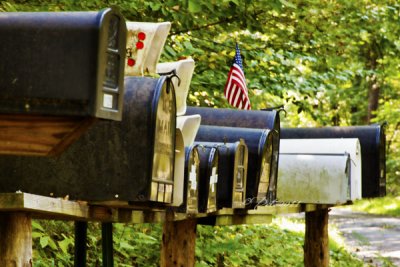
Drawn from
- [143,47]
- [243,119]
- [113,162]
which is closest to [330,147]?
[243,119]

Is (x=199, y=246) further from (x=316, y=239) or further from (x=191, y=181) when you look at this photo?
(x=191, y=181)

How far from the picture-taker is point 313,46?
919cm

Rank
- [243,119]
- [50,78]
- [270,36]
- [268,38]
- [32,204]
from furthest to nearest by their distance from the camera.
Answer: [268,38], [270,36], [243,119], [32,204], [50,78]

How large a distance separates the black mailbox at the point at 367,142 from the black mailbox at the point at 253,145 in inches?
107

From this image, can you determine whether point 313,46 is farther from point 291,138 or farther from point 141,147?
point 141,147

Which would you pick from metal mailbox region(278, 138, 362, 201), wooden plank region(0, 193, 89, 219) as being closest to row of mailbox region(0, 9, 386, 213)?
wooden plank region(0, 193, 89, 219)

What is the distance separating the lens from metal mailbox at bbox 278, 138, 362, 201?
7691 millimetres

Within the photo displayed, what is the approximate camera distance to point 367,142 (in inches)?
335

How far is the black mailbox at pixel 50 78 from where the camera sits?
2416 millimetres

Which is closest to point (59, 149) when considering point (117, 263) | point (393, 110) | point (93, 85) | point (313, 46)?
point (93, 85)

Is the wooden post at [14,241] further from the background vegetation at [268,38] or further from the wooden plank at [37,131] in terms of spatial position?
the background vegetation at [268,38]

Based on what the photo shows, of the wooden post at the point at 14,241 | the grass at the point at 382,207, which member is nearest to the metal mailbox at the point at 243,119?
the wooden post at the point at 14,241

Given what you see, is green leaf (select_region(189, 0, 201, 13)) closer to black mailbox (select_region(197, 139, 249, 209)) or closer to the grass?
black mailbox (select_region(197, 139, 249, 209))

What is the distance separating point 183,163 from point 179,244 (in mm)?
1490
